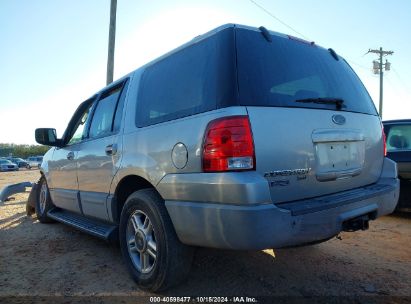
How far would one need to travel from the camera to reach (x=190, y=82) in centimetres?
269

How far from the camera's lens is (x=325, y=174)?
2561 millimetres

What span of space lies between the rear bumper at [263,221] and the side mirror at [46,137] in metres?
2.89

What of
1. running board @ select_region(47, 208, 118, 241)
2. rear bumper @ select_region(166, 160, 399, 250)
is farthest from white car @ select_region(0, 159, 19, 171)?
rear bumper @ select_region(166, 160, 399, 250)

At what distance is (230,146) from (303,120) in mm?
636

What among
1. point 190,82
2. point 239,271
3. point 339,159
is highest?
point 190,82

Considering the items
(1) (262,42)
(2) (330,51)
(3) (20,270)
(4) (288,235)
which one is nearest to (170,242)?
(4) (288,235)

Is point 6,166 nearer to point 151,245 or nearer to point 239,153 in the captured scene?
point 151,245

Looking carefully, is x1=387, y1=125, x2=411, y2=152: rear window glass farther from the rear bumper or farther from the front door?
the front door

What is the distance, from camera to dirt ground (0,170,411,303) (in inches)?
114

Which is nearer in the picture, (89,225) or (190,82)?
(190,82)

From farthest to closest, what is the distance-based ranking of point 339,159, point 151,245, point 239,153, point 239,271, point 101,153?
point 101,153, point 239,271, point 151,245, point 339,159, point 239,153

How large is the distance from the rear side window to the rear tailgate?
29cm

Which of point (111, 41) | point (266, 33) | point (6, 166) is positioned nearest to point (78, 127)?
point (266, 33)

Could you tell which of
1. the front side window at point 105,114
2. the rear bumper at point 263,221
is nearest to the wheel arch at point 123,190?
the front side window at point 105,114
